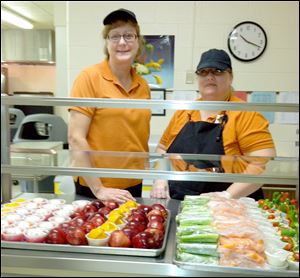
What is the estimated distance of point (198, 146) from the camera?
180cm

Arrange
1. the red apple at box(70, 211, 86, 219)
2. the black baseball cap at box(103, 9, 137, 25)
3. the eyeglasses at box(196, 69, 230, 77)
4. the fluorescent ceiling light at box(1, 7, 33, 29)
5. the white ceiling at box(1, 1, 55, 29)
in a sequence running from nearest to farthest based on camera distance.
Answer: the red apple at box(70, 211, 86, 219)
the black baseball cap at box(103, 9, 137, 25)
the eyeglasses at box(196, 69, 230, 77)
the white ceiling at box(1, 1, 55, 29)
the fluorescent ceiling light at box(1, 7, 33, 29)

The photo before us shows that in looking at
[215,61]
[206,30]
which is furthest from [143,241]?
[206,30]

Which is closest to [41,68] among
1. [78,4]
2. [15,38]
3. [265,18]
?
[15,38]

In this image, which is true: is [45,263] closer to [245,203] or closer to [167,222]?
[167,222]

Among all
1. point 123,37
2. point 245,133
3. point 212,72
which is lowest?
point 245,133

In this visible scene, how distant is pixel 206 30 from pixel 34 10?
360 centimetres

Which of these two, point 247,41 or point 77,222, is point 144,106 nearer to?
point 77,222

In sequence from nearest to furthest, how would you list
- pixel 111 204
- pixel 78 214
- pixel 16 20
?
pixel 78 214, pixel 111 204, pixel 16 20

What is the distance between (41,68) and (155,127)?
4.82 metres

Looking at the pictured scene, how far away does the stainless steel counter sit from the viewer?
96 cm

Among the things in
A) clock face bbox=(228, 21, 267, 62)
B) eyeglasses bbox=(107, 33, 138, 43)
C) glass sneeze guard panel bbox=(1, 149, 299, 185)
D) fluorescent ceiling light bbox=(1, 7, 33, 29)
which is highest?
fluorescent ceiling light bbox=(1, 7, 33, 29)

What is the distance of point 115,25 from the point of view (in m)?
1.67

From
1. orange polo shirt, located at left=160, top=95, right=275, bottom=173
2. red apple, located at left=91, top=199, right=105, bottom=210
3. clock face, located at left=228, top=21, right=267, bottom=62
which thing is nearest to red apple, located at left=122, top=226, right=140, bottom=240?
red apple, located at left=91, top=199, right=105, bottom=210

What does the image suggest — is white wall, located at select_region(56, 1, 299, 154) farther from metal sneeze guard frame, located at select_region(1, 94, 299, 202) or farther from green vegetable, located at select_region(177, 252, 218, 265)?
green vegetable, located at select_region(177, 252, 218, 265)
